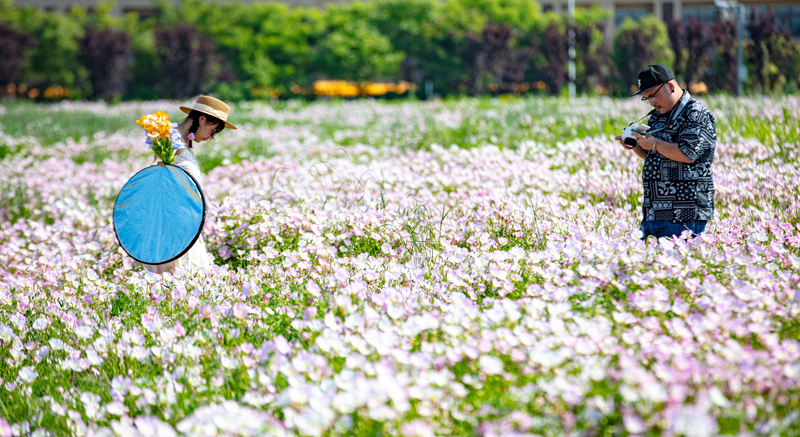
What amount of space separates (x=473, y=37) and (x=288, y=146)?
3301 cm

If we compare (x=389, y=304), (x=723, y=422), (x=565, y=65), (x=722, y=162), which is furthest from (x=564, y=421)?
(x=565, y=65)

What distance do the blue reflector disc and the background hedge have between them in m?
26.7

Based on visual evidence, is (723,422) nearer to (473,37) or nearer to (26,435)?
(26,435)

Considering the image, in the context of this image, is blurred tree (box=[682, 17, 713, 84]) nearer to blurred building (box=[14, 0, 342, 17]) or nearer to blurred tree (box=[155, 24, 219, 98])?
blurred tree (box=[155, 24, 219, 98])

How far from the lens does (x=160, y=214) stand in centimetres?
433

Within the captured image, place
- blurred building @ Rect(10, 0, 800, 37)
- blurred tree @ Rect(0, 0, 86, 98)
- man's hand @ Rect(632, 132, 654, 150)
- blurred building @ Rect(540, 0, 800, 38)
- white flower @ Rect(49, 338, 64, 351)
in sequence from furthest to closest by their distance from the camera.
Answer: blurred building @ Rect(10, 0, 800, 37) < blurred building @ Rect(540, 0, 800, 38) < blurred tree @ Rect(0, 0, 86, 98) < man's hand @ Rect(632, 132, 654, 150) < white flower @ Rect(49, 338, 64, 351)

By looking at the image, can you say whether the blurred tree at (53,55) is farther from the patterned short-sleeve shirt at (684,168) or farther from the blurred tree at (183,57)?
the patterned short-sleeve shirt at (684,168)

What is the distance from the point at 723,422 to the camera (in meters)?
2.25

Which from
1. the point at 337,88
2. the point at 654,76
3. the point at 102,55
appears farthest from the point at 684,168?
the point at 337,88

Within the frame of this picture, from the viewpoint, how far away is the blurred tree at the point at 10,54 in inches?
1427

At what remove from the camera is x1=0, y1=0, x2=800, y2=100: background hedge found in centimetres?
3612

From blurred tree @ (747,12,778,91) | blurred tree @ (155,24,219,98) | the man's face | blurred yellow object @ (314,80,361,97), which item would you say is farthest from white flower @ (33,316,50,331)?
blurred yellow object @ (314,80,361,97)

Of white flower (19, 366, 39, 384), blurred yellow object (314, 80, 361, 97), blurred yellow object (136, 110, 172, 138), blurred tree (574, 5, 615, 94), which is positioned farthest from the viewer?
blurred yellow object (314, 80, 361, 97)

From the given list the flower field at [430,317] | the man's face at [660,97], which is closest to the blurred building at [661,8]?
the flower field at [430,317]
